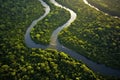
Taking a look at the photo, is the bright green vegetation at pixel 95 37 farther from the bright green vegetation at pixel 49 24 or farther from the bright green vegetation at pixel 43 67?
the bright green vegetation at pixel 43 67

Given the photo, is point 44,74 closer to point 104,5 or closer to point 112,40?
point 112,40

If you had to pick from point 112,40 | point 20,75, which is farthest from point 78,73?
point 112,40

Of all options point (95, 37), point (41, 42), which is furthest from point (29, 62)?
Result: point (95, 37)

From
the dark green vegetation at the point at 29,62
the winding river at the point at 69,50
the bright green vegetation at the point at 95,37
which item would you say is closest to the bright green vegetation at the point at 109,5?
the bright green vegetation at the point at 95,37

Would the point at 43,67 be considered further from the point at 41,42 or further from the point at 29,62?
the point at 41,42

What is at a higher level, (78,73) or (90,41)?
(90,41)

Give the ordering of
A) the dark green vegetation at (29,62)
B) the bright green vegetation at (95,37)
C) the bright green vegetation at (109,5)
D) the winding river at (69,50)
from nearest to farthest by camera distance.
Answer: the dark green vegetation at (29,62)
the winding river at (69,50)
the bright green vegetation at (95,37)
the bright green vegetation at (109,5)

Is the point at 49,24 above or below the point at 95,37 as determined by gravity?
above
